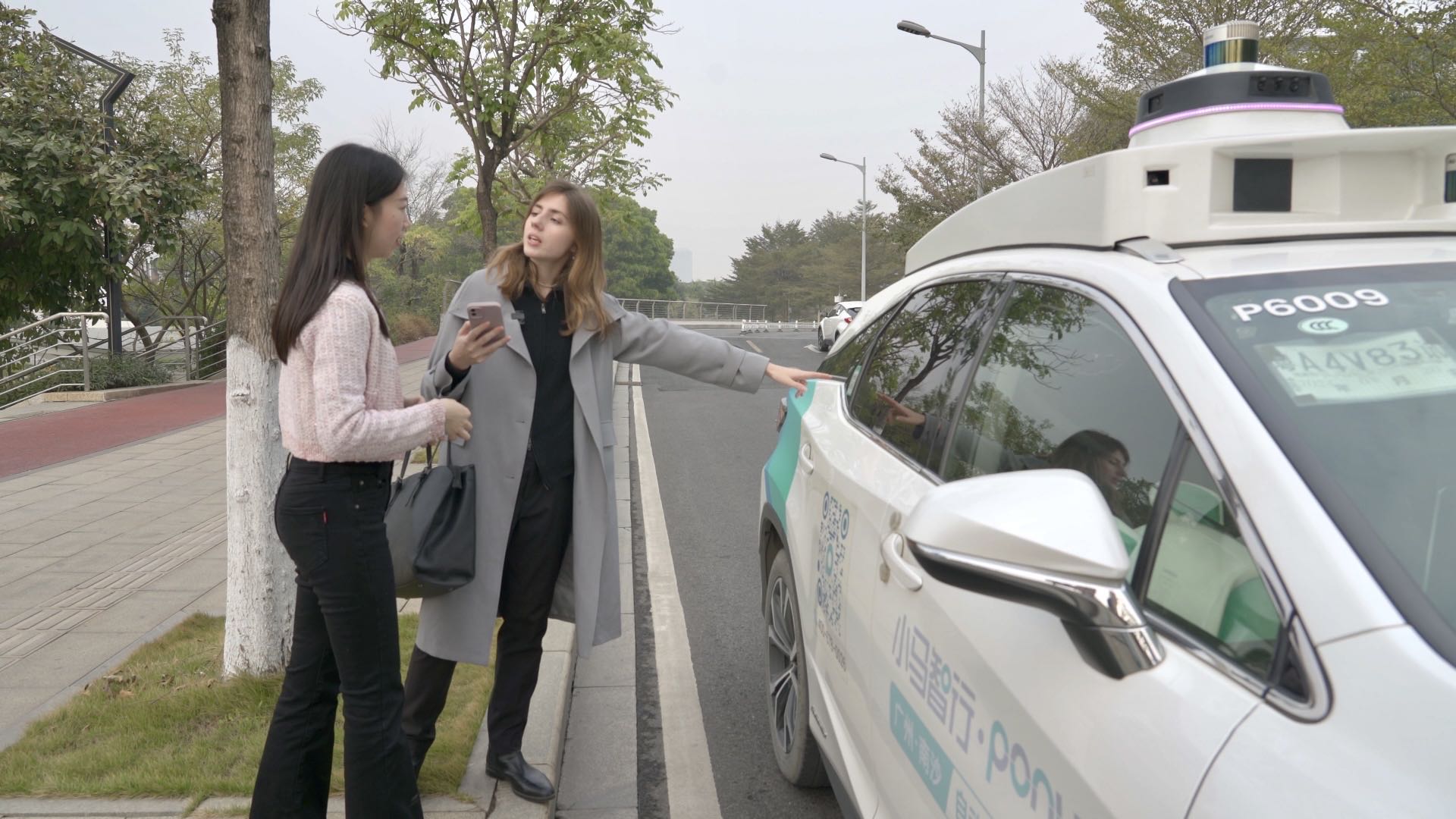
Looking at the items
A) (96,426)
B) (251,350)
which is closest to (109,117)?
(96,426)

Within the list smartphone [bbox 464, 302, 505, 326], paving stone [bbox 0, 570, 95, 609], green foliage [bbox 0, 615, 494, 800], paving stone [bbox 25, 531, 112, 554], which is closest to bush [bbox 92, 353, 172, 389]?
paving stone [bbox 25, 531, 112, 554]

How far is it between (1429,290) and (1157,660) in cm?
81

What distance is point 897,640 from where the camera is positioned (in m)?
2.26

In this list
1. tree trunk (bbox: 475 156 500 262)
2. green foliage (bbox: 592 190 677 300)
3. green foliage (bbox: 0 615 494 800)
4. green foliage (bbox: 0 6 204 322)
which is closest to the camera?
green foliage (bbox: 0 615 494 800)

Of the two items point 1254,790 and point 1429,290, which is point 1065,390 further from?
point 1254,790

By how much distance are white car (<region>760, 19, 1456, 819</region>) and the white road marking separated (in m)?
1.20

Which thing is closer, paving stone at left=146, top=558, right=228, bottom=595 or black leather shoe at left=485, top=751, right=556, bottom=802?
black leather shoe at left=485, top=751, right=556, bottom=802

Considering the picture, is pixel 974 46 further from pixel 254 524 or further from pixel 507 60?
pixel 254 524

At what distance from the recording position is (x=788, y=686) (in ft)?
12.3

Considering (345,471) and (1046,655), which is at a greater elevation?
(345,471)

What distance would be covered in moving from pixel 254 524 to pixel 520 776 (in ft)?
4.77

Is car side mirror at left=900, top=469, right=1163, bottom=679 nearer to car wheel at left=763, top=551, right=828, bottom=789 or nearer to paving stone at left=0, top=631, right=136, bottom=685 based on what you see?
car wheel at left=763, top=551, right=828, bottom=789

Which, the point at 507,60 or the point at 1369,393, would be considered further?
the point at 507,60

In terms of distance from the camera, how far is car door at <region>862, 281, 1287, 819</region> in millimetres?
1429
